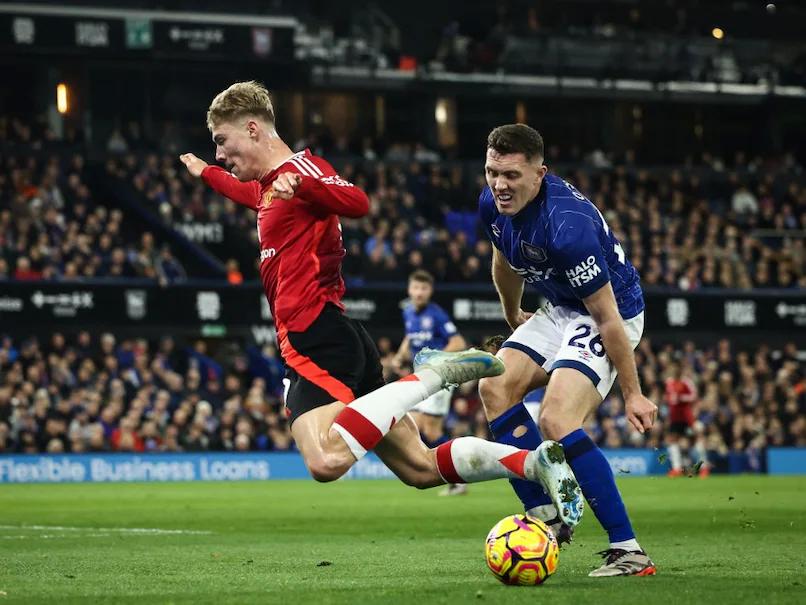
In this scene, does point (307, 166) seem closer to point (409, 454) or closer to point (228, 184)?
point (228, 184)

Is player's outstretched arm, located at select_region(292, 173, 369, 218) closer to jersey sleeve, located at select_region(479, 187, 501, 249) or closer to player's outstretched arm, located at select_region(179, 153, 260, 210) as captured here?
player's outstretched arm, located at select_region(179, 153, 260, 210)

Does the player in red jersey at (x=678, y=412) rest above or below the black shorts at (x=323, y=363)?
below

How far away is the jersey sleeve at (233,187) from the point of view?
26.5ft

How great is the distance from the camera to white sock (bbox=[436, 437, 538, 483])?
7.59 meters

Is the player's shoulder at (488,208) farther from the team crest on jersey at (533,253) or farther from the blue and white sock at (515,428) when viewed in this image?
the blue and white sock at (515,428)

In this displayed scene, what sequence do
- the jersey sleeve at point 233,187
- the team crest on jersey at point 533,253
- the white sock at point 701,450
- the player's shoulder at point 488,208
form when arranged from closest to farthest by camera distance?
the team crest on jersey at point 533,253, the jersey sleeve at point 233,187, the player's shoulder at point 488,208, the white sock at point 701,450

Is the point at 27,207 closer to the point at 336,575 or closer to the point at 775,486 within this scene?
Result: the point at 775,486

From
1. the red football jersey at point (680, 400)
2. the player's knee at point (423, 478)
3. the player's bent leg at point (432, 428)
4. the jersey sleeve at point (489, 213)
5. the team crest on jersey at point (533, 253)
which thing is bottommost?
the red football jersey at point (680, 400)

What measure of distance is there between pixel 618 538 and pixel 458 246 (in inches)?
899

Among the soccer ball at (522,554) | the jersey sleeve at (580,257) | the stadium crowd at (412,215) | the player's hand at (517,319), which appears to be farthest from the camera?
the stadium crowd at (412,215)

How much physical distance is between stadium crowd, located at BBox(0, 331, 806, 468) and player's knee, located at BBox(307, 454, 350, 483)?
16.5 meters

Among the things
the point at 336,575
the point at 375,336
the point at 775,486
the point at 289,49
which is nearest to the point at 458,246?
the point at 375,336

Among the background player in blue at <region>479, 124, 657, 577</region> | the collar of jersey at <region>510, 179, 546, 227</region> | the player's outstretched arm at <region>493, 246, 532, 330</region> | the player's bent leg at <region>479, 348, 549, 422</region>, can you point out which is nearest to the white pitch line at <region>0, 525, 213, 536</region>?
the player's outstretched arm at <region>493, 246, 532, 330</region>

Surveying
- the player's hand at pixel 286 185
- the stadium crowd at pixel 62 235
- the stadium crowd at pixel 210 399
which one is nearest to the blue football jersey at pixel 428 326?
the stadium crowd at pixel 210 399
